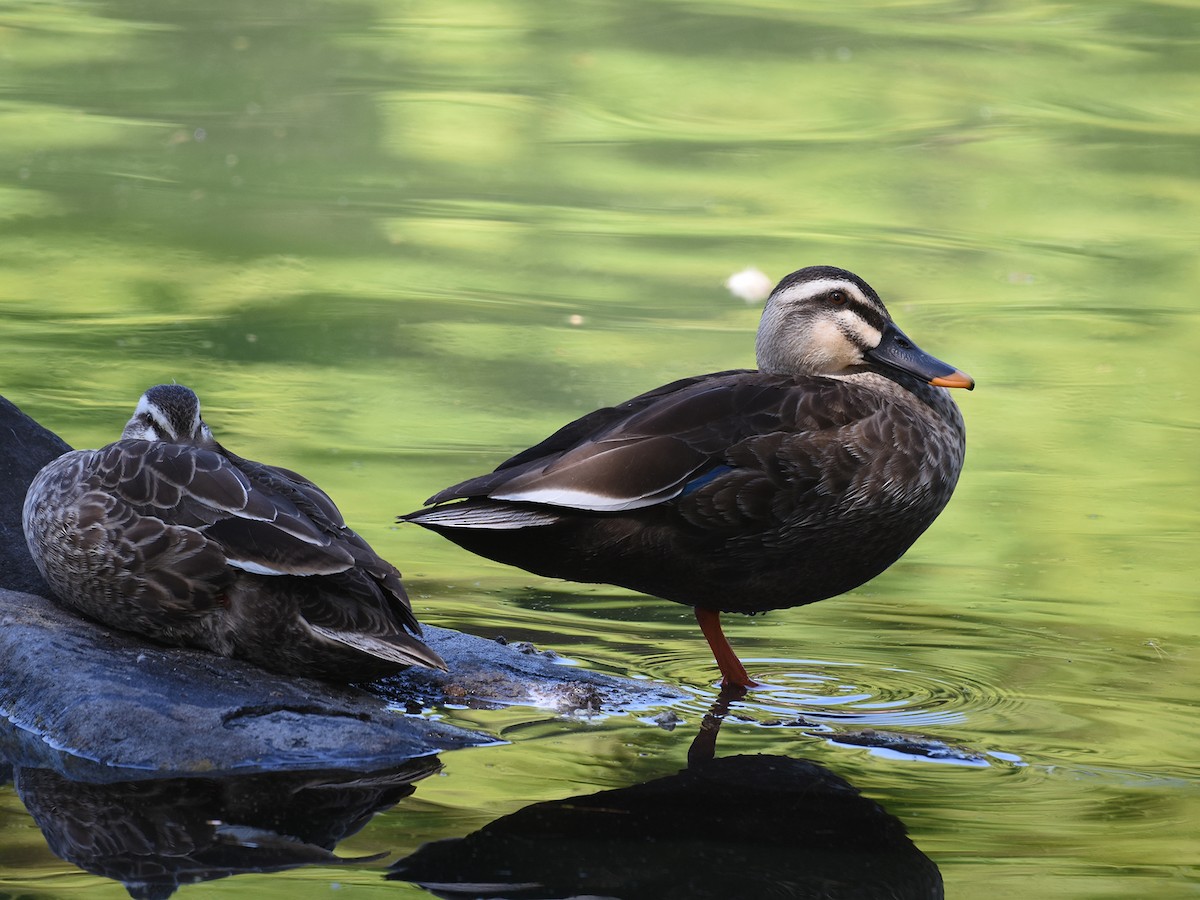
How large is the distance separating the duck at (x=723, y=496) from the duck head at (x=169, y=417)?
77 cm

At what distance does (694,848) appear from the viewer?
438cm

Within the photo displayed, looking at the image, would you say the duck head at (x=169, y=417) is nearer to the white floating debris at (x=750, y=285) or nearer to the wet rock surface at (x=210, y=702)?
the wet rock surface at (x=210, y=702)

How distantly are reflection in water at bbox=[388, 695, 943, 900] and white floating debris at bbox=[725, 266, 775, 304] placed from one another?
6.91m

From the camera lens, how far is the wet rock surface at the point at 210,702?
187 inches

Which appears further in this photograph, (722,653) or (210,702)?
(722,653)

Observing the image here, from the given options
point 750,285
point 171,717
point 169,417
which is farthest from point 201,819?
point 750,285

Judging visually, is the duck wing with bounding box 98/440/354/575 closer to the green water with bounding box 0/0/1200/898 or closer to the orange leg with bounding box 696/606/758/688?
the green water with bounding box 0/0/1200/898

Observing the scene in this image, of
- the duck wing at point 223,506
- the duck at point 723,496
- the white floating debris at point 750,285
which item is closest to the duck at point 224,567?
the duck wing at point 223,506

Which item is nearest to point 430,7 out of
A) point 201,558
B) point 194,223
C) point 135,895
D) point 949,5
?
point 949,5

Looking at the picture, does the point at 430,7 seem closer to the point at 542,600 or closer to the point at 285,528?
the point at 542,600

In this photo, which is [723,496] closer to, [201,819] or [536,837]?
[536,837]

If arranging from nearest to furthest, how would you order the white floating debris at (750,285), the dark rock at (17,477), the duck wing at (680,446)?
1. the duck wing at (680,446)
2. the dark rock at (17,477)
3. the white floating debris at (750,285)

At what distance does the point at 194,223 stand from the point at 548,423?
451cm

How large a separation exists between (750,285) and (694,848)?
7670mm
